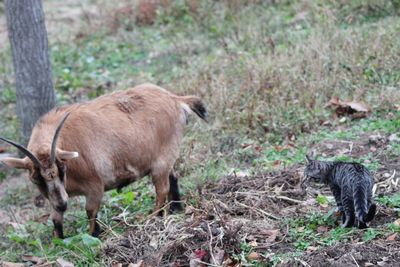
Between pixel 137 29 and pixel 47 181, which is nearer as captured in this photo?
pixel 47 181

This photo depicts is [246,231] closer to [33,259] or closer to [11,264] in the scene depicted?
[33,259]

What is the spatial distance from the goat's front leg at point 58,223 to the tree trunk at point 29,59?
2594 mm

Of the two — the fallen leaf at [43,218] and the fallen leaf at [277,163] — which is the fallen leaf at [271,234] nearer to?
the fallen leaf at [277,163]

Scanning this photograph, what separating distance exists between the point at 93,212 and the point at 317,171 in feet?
7.34

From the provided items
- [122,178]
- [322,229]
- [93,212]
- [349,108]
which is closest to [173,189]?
[122,178]

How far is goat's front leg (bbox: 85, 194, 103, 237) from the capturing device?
6684 mm

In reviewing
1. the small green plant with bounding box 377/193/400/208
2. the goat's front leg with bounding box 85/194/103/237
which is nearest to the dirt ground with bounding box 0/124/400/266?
the small green plant with bounding box 377/193/400/208

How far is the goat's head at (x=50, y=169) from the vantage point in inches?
Result: 241

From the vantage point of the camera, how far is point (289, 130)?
8508 millimetres

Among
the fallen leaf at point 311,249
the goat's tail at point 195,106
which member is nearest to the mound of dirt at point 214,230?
the fallen leaf at point 311,249

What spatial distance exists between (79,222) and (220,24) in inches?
250

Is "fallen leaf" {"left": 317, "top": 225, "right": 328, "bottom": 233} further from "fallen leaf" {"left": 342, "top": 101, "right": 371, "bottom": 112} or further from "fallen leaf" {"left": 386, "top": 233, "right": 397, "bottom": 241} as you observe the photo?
"fallen leaf" {"left": 342, "top": 101, "right": 371, "bottom": 112}

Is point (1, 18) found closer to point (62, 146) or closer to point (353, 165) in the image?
point (62, 146)

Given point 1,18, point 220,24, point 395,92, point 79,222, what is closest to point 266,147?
point 395,92
